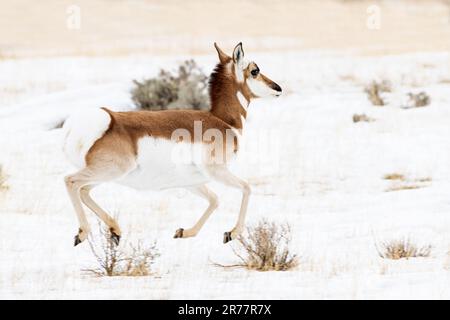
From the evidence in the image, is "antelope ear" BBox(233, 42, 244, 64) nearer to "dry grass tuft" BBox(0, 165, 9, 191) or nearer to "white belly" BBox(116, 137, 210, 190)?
"white belly" BBox(116, 137, 210, 190)

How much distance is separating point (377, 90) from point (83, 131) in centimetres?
1299

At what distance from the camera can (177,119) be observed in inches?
293

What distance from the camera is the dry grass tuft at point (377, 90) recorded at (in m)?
18.5

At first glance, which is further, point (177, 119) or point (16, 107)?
point (16, 107)

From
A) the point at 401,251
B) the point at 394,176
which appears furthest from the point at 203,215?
the point at 394,176

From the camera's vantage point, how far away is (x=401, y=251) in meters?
7.48

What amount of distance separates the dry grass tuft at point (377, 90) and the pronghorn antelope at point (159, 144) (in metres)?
10.8

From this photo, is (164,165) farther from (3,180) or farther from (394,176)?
(394,176)

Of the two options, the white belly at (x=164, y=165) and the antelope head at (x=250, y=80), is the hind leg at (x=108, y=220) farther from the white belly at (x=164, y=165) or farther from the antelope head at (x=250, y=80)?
the antelope head at (x=250, y=80)

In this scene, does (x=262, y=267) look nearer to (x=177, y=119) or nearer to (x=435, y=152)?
(x=177, y=119)

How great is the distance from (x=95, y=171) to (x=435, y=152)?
7851 mm

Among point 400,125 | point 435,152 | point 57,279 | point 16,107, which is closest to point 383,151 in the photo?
point 435,152

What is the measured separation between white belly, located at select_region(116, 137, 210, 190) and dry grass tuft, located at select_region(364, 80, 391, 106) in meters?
11.5
